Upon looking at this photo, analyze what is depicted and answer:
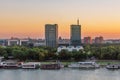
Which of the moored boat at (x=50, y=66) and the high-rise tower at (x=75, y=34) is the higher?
the high-rise tower at (x=75, y=34)

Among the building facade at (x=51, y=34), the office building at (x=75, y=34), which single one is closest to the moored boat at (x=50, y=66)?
the office building at (x=75, y=34)

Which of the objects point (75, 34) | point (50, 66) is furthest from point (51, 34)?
point (50, 66)

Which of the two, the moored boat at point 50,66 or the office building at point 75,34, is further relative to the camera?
the office building at point 75,34

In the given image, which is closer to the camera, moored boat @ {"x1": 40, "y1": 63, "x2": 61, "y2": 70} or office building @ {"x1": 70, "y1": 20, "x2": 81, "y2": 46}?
moored boat @ {"x1": 40, "y1": 63, "x2": 61, "y2": 70}

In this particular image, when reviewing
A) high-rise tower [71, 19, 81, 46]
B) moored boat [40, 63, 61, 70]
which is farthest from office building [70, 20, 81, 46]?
moored boat [40, 63, 61, 70]

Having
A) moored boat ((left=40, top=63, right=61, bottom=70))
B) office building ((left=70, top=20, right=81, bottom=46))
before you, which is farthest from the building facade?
moored boat ((left=40, top=63, right=61, bottom=70))

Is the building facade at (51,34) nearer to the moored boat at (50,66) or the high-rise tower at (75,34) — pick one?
the high-rise tower at (75,34)

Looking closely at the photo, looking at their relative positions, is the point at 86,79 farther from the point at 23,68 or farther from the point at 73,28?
the point at 73,28

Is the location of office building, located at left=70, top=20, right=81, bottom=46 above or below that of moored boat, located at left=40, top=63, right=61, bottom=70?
above

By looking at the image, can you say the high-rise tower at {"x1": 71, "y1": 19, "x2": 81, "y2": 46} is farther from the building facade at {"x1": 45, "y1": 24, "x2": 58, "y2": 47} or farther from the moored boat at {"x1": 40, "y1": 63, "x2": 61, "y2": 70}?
the moored boat at {"x1": 40, "y1": 63, "x2": 61, "y2": 70}

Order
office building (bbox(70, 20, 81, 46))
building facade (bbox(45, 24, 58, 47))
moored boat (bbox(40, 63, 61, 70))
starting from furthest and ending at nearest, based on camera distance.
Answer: building facade (bbox(45, 24, 58, 47)) → office building (bbox(70, 20, 81, 46)) → moored boat (bbox(40, 63, 61, 70))

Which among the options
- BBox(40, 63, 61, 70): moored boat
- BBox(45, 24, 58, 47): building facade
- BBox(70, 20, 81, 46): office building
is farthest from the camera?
BBox(45, 24, 58, 47): building facade

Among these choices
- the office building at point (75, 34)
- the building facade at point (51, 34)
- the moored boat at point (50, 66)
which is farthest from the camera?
the building facade at point (51, 34)
